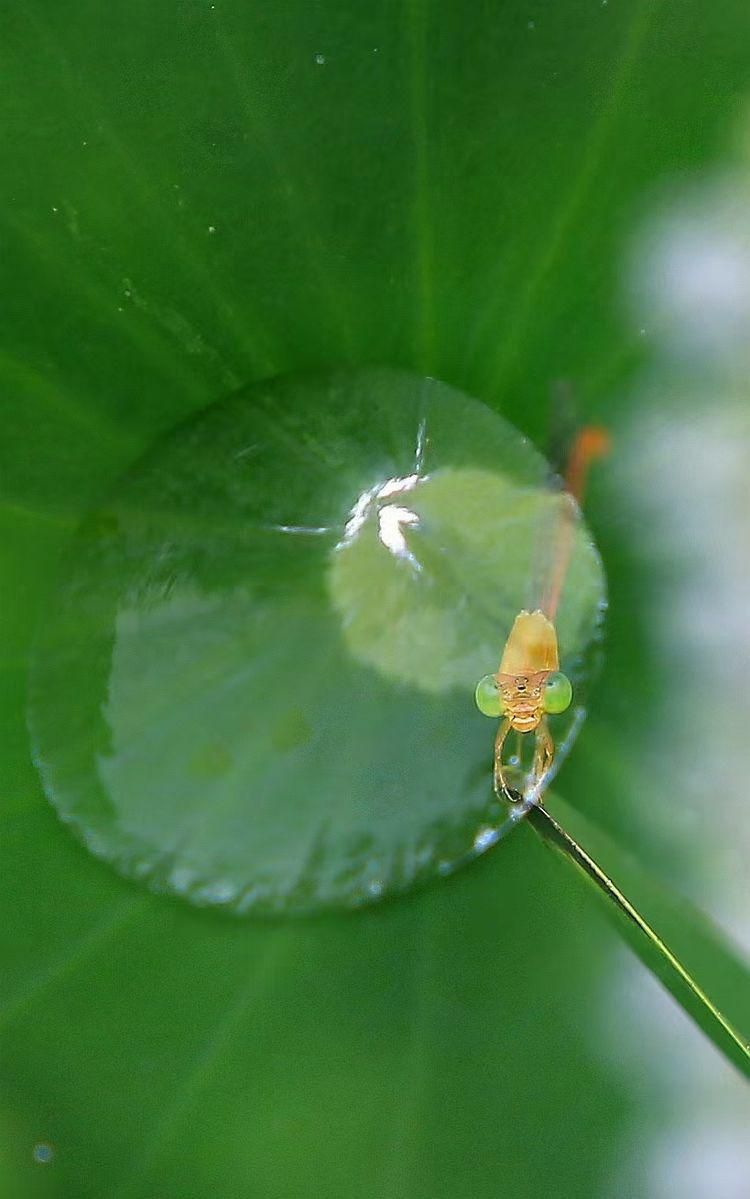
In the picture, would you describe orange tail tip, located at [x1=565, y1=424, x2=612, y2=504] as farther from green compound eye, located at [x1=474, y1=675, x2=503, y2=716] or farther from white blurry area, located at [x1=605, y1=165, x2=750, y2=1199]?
green compound eye, located at [x1=474, y1=675, x2=503, y2=716]

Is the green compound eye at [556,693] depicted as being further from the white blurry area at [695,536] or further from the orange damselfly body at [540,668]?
the white blurry area at [695,536]

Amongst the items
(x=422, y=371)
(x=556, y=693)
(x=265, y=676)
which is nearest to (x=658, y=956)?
(x=556, y=693)

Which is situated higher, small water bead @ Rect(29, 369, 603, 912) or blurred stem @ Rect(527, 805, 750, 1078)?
small water bead @ Rect(29, 369, 603, 912)

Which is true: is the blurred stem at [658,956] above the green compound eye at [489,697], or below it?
below

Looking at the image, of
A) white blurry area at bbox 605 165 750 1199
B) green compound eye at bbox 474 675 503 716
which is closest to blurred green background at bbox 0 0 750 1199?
white blurry area at bbox 605 165 750 1199

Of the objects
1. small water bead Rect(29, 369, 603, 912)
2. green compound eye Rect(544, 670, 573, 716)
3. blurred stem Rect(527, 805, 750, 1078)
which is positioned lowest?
blurred stem Rect(527, 805, 750, 1078)

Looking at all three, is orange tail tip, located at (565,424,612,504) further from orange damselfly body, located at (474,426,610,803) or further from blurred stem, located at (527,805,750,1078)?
blurred stem, located at (527,805,750,1078)

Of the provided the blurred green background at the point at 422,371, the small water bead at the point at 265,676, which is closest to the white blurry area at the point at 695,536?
the blurred green background at the point at 422,371

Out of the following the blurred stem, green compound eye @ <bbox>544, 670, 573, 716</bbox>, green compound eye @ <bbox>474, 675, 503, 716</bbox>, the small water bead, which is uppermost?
the small water bead

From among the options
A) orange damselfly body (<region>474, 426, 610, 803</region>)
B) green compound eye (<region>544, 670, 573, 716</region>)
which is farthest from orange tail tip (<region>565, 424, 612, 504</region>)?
green compound eye (<region>544, 670, 573, 716</region>)
